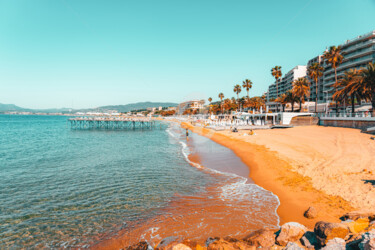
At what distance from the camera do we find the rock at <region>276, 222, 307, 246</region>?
653 centimetres

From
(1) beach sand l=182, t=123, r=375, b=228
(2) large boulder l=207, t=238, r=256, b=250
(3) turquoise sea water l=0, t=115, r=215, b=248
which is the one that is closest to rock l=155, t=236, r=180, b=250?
(2) large boulder l=207, t=238, r=256, b=250

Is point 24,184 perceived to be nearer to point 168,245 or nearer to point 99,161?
point 99,161

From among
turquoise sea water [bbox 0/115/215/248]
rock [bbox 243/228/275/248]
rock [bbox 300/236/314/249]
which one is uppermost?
rock [bbox 300/236/314/249]

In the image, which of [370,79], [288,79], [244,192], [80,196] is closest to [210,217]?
[244,192]

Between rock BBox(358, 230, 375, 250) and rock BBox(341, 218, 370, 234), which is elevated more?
rock BBox(358, 230, 375, 250)

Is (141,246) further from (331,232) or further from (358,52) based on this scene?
(358,52)

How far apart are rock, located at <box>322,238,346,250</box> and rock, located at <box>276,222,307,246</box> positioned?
3.64 feet

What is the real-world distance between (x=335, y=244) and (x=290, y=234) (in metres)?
1.35

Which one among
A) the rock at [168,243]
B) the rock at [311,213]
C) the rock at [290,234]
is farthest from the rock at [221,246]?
the rock at [311,213]

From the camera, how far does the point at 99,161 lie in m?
22.3

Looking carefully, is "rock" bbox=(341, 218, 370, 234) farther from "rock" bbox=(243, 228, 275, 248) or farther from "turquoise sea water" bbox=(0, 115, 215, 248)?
"turquoise sea water" bbox=(0, 115, 215, 248)

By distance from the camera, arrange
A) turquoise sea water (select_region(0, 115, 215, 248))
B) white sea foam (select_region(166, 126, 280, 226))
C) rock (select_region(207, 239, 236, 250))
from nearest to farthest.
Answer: rock (select_region(207, 239, 236, 250))
turquoise sea water (select_region(0, 115, 215, 248))
white sea foam (select_region(166, 126, 280, 226))

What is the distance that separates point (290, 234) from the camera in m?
6.64

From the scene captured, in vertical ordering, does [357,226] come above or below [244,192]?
above
